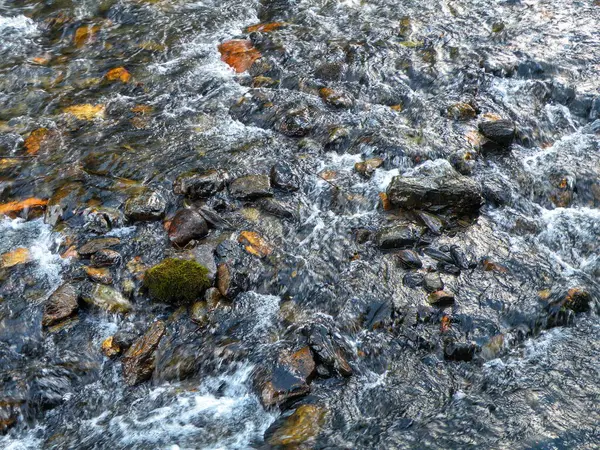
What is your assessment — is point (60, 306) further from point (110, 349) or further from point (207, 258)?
point (207, 258)

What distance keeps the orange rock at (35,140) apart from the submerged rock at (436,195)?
25.6 feet

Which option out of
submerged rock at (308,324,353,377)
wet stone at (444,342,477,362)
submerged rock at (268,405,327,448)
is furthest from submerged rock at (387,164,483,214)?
submerged rock at (268,405,327,448)

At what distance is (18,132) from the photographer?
45.1 feet

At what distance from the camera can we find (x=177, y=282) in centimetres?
991

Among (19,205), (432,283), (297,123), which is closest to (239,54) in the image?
(297,123)

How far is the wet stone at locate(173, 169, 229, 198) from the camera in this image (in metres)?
11.9

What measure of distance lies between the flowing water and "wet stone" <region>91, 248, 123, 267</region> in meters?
0.21

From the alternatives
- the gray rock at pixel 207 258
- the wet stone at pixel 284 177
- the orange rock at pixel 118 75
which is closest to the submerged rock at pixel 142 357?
the gray rock at pixel 207 258

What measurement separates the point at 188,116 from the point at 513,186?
7.31 meters

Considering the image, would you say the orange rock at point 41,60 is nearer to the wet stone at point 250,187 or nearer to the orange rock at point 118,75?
the orange rock at point 118,75

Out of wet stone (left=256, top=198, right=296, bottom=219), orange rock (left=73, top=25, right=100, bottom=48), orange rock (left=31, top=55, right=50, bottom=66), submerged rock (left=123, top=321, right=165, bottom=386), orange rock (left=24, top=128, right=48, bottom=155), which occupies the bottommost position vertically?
submerged rock (left=123, top=321, right=165, bottom=386)

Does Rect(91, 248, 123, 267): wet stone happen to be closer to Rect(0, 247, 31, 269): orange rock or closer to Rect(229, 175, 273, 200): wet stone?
Rect(0, 247, 31, 269): orange rock

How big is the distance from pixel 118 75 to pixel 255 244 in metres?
7.24

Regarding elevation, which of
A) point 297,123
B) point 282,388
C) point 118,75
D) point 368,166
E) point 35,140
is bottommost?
point 282,388
